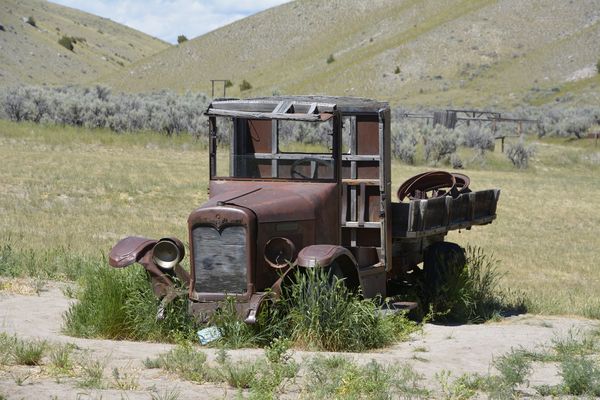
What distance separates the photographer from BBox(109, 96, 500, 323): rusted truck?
9.66m

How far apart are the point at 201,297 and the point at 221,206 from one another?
904mm

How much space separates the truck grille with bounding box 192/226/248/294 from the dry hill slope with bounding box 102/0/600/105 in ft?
177

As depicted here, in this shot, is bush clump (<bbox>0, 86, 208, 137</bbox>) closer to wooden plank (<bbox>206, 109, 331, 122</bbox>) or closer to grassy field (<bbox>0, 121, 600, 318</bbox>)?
grassy field (<bbox>0, 121, 600, 318</bbox>)

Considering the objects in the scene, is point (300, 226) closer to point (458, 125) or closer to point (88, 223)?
point (88, 223)

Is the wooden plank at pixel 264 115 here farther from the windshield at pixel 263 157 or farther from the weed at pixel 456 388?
the weed at pixel 456 388

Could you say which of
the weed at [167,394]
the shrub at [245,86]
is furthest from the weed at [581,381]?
the shrub at [245,86]

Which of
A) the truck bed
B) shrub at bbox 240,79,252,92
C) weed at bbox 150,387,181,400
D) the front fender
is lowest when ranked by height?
weed at bbox 150,387,181,400

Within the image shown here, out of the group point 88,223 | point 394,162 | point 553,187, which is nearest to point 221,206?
point 88,223

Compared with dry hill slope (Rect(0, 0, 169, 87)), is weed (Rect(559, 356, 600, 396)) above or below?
below

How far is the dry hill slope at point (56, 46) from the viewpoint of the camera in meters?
91.7

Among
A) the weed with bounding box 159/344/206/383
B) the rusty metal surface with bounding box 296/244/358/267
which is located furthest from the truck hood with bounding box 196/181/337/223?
the weed with bounding box 159/344/206/383

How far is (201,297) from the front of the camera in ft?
32.2

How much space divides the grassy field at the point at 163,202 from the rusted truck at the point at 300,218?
69.7 inches

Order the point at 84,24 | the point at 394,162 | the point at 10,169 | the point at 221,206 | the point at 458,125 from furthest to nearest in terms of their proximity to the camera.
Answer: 1. the point at 84,24
2. the point at 458,125
3. the point at 394,162
4. the point at 10,169
5. the point at 221,206
